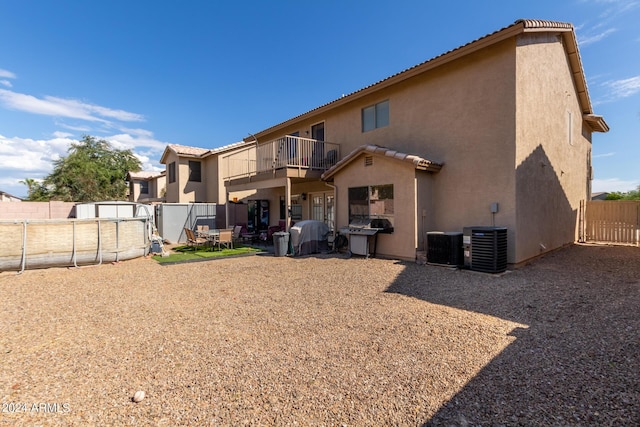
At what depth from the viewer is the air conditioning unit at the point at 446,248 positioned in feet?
28.6

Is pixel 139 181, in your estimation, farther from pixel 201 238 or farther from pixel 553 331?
pixel 553 331

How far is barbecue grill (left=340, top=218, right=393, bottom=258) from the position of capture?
10.4 m

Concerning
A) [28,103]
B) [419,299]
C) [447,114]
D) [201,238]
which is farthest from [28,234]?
Result: [28,103]

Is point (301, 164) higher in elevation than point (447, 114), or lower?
lower

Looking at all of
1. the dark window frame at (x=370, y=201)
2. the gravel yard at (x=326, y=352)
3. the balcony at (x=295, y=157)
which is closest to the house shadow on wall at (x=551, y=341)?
the gravel yard at (x=326, y=352)

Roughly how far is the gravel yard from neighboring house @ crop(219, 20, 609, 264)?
2.85 meters

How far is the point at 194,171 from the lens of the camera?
72.5 ft

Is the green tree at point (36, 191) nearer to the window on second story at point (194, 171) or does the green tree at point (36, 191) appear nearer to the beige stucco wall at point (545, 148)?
the window on second story at point (194, 171)

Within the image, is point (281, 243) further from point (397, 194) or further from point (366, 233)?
point (397, 194)

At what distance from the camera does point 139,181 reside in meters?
32.0

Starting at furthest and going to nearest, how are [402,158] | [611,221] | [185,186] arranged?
[185,186] → [611,221] → [402,158]

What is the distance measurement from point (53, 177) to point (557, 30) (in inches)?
1694

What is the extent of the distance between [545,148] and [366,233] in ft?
22.2

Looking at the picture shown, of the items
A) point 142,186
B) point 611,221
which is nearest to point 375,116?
point 611,221
